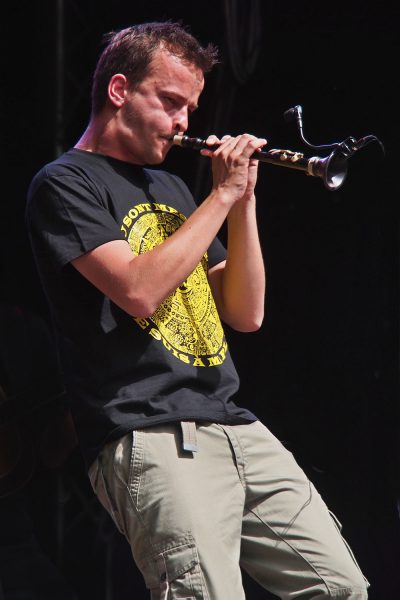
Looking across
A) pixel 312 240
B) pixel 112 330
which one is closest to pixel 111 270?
pixel 112 330

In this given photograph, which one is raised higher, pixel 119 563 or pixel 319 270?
pixel 319 270

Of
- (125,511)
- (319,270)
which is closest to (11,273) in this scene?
(319,270)

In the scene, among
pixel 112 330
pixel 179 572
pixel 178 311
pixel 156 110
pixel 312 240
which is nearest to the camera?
pixel 179 572

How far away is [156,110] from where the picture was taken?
2.39 metres

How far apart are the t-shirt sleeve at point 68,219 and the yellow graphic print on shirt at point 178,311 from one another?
10 cm

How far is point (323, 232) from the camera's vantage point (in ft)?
11.9

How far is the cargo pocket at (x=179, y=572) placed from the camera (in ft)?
6.48

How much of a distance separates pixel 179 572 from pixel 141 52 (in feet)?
4.35

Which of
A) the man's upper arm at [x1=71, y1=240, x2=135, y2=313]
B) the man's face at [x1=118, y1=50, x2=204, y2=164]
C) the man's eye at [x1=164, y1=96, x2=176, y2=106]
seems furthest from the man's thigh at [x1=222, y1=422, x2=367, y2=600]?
the man's eye at [x1=164, y1=96, x2=176, y2=106]

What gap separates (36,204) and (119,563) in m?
1.77

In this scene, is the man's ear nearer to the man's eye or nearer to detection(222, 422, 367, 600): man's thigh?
the man's eye

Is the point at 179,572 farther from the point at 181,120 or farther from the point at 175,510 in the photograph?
the point at 181,120

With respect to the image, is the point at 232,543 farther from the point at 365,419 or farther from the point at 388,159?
the point at 388,159

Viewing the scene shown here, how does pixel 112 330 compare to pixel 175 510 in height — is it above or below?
above
